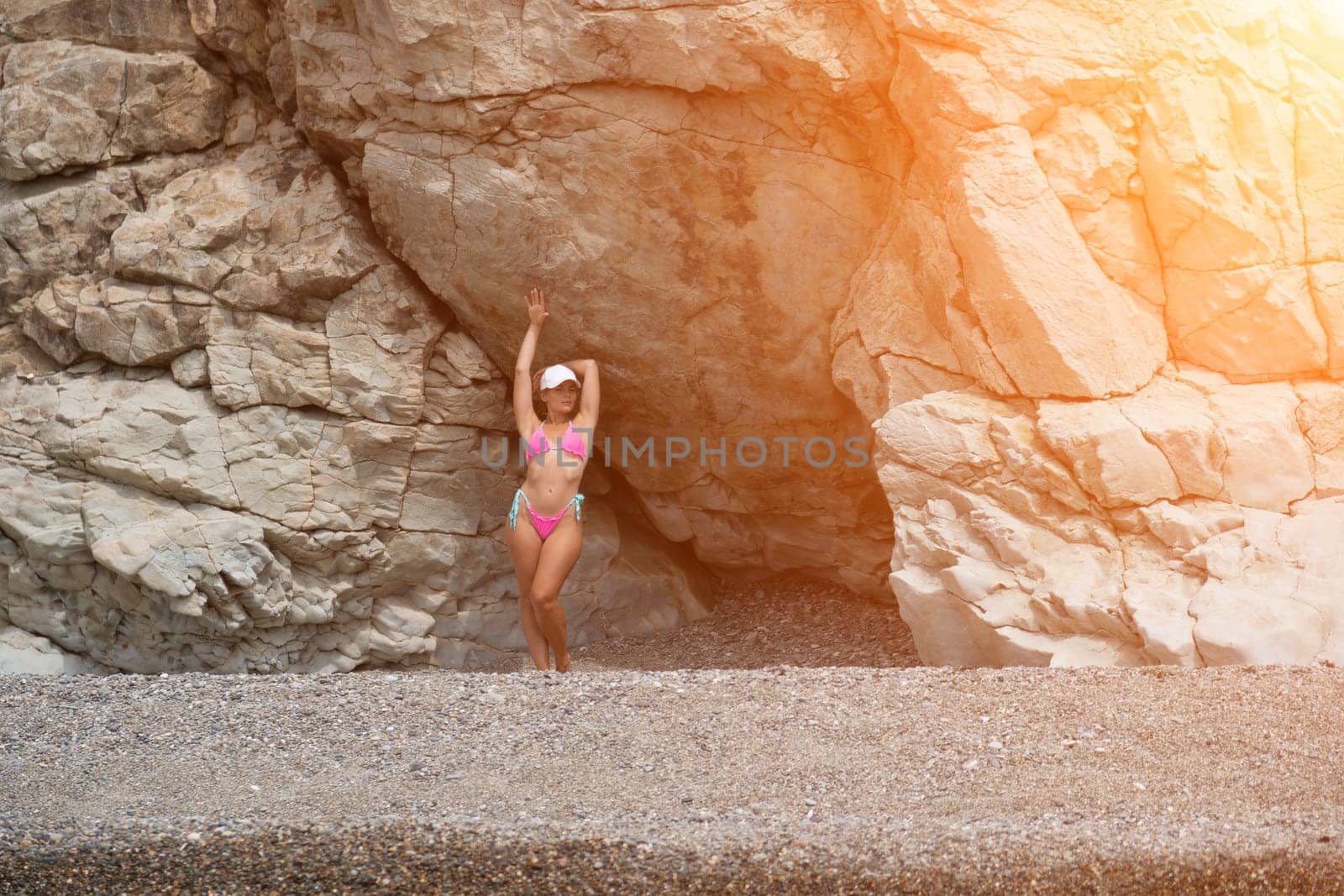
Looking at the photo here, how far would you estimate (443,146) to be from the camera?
6.39 m

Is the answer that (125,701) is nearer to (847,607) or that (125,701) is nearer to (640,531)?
(640,531)

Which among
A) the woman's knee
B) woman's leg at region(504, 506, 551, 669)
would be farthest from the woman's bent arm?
the woman's knee

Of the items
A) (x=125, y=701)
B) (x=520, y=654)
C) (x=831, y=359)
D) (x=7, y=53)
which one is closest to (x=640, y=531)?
(x=520, y=654)

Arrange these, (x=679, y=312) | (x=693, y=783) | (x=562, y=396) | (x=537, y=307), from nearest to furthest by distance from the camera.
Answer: (x=693, y=783)
(x=562, y=396)
(x=537, y=307)
(x=679, y=312)

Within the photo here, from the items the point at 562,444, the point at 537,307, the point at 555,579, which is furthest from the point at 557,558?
the point at 537,307

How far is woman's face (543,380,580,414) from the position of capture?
6301 millimetres

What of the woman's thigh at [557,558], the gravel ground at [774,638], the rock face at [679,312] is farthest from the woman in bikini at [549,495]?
the gravel ground at [774,638]

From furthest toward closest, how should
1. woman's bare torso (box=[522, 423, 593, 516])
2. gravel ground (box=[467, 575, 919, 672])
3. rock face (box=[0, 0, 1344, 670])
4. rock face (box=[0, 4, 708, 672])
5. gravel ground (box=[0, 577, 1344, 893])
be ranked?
gravel ground (box=[467, 575, 919, 672]), rock face (box=[0, 4, 708, 672]), woman's bare torso (box=[522, 423, 593, 516]), rock face (box=[0, 0, 1344, 670]), gravel ground (box=[0, 577, 1344, 893])

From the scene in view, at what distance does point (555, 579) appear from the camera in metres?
6.07

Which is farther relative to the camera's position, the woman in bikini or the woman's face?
the woman's face

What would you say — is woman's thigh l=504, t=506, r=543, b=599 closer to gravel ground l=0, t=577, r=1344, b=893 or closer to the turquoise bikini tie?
the turquoise bikini tie

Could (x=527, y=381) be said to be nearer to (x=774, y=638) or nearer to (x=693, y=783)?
(x=774, y=638)

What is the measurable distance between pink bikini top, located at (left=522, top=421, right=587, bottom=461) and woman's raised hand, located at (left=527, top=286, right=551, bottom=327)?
2.05 feet

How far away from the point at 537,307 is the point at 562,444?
0.80 metres
